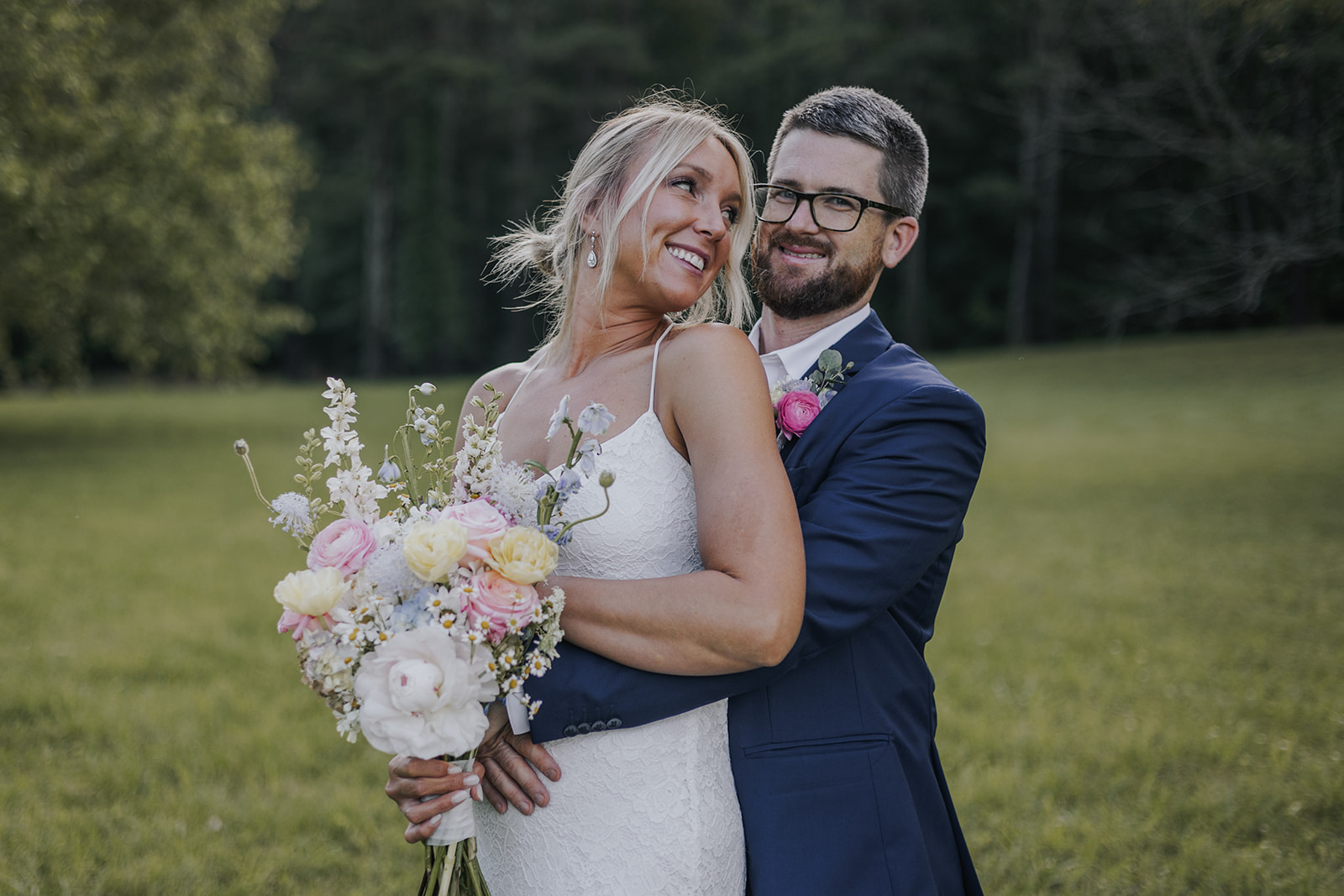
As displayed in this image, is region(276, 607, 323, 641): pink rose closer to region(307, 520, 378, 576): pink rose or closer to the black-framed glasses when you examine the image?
region(307, 520, 378, 576): pink rose

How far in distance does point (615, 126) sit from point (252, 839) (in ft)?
12.3

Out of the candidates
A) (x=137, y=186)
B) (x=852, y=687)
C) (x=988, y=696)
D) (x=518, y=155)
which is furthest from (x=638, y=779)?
(x=518, y=155)

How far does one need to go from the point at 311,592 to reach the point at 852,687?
3.93 ft

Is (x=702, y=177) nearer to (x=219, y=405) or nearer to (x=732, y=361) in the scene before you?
(x=732, y=361)

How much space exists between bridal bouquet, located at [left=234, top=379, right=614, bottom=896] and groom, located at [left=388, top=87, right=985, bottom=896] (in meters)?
0.23

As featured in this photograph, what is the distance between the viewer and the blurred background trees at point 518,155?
11.1 m

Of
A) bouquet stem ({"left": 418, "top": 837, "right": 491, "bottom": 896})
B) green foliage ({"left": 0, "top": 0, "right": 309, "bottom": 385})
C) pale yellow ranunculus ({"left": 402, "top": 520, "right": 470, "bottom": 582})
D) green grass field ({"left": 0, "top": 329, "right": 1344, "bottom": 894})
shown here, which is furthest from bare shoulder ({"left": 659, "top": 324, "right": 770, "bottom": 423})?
green foliage ({"left": 0, "top": 0, "right": 309, "bottom": 385})

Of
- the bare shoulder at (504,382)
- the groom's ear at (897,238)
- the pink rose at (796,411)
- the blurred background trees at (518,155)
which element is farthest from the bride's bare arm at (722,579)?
the blurred background trees at (518,155)

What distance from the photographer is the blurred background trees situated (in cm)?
1108

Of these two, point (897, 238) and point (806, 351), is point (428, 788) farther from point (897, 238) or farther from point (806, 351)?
point (897, 238)

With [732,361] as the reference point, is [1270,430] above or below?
below

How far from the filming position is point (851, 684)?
2.38 metres

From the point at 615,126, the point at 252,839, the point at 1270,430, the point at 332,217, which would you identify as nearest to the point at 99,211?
the point at 252,839

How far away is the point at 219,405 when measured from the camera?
29469mm
